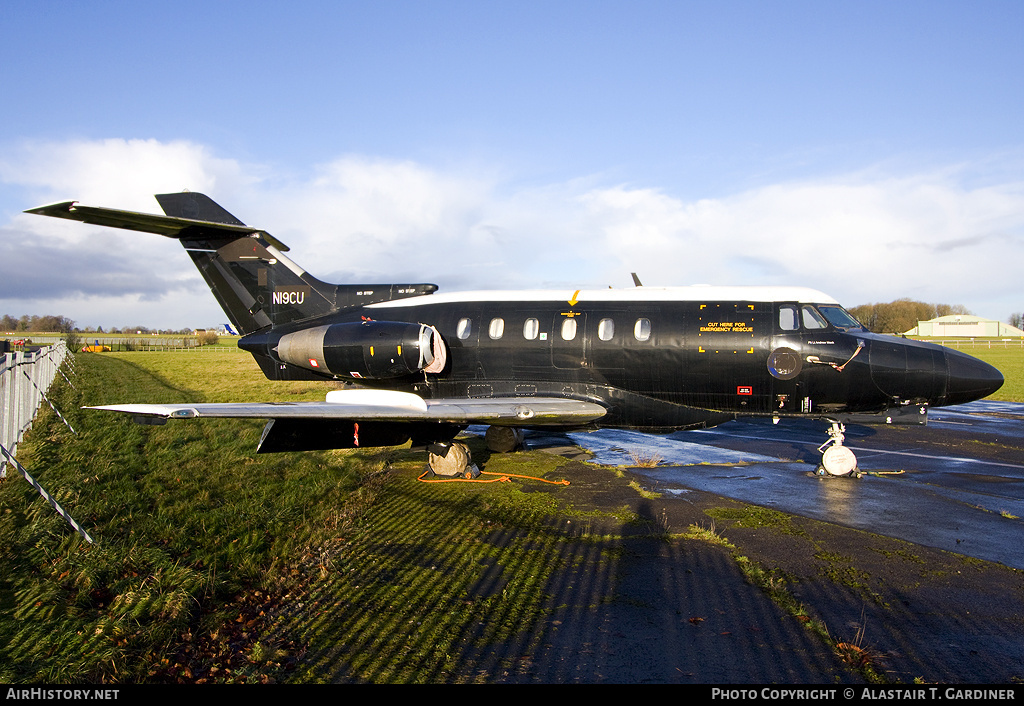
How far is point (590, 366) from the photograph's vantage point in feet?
35.3

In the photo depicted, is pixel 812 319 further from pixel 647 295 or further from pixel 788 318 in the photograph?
pixel 647 295

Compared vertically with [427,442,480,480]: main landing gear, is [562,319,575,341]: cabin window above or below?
above

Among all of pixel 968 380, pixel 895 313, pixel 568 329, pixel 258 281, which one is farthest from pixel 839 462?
pixel 895 313

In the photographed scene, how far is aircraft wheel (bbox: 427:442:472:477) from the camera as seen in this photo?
34.5 feet

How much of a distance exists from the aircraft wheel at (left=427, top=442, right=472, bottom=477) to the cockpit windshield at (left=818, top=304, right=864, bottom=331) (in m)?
6.85

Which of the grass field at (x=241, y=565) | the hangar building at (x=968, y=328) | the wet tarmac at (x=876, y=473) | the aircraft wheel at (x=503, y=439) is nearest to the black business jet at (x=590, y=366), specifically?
the wet tarmac at (x=876, y=473)

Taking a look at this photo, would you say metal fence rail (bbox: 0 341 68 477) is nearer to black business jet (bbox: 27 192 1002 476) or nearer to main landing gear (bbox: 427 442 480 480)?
black business jet (bbox: 27 192 1002 476)

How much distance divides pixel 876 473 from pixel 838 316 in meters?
3.19

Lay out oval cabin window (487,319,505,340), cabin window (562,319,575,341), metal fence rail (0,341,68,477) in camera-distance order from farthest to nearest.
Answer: oval cabin window (487,319,505,340) → cabin window (562,319,575,341) → metal fence rail (0,341,68,477)

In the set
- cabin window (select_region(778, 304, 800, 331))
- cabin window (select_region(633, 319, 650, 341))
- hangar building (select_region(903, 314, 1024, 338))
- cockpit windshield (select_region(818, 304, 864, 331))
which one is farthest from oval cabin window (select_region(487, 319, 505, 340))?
hangar building (select_region(903, 314, 1024, 338))

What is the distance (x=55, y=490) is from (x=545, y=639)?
7.75m

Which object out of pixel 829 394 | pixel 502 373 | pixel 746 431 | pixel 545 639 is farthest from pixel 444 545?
pixel 746 431

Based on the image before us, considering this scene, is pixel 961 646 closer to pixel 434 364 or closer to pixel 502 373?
pixel 502 373
